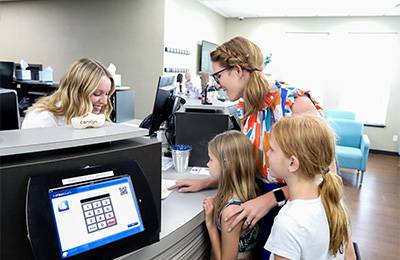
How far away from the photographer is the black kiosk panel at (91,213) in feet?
2.32

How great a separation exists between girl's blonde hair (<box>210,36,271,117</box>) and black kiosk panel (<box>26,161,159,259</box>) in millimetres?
607

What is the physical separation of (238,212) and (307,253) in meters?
0.28

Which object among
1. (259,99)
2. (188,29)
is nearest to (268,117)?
(259,99)

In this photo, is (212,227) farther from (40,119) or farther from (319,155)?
(40,119)

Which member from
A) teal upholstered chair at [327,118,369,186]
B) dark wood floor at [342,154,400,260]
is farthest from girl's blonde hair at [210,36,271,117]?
teal upholstered chair at [327,118,369,186]

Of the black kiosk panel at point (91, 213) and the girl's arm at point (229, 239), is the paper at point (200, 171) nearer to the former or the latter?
the girl's arm at point (229, 239)

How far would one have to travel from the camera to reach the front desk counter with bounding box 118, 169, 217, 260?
0.97m

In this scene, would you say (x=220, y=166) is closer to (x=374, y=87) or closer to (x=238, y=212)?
(x=238, y=212)

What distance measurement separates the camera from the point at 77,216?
0.76 meters

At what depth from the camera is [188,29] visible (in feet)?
18.5

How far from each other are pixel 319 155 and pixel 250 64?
493mm

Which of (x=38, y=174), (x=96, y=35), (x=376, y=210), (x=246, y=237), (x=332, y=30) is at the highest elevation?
(x=332, y=30)

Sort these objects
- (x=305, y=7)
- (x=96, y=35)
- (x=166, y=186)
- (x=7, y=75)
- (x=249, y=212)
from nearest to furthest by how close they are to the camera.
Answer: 1. (x=249, y=212)
2. (x=166, y=186)
3. (x=7, y=75)
4. (x=96, y=35)
5. (x=305, y=7)

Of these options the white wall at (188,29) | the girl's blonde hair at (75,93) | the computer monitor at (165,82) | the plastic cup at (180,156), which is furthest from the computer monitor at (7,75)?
the plastic cup at (180,156)
